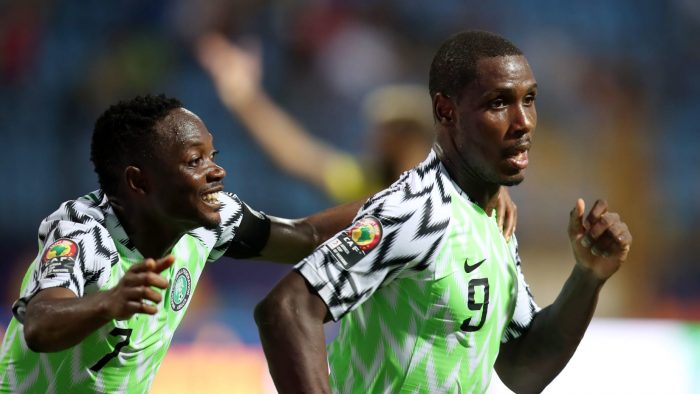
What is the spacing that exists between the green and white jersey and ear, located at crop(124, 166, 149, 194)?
0.81 meters

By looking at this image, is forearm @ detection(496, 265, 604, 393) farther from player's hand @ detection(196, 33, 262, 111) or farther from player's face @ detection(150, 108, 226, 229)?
player's hand @ detection(196, 33, 262, 111)

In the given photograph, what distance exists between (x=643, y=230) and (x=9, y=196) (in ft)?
16.4

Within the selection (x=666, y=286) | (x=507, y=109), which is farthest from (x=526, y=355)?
(x=666, y=286)

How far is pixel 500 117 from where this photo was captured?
3.42 m

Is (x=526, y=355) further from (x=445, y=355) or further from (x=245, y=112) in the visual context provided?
(x=245, y=112)

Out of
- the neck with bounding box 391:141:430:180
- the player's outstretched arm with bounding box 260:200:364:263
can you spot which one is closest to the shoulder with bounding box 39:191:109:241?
the player's outstretched arm with bounding box 260:200:364:263

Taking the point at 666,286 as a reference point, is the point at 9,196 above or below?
below

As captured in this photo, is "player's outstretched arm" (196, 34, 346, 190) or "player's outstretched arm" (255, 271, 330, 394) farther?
"player's outstretched arm" (196, 34, 346, 190)

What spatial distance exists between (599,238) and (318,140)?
588cm

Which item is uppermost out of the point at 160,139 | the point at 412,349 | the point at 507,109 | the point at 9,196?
the point at 507,109

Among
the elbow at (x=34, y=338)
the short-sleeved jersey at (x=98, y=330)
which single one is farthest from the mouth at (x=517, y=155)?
the elbow at (x=34, y=338)

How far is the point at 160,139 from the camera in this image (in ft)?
12.2

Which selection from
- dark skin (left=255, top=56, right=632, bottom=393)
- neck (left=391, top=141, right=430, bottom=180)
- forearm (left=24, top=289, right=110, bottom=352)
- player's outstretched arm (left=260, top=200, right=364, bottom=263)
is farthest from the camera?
neck (left=391, top=141, right=430, bottom=180)

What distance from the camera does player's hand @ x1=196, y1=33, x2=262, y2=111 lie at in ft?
28.1
